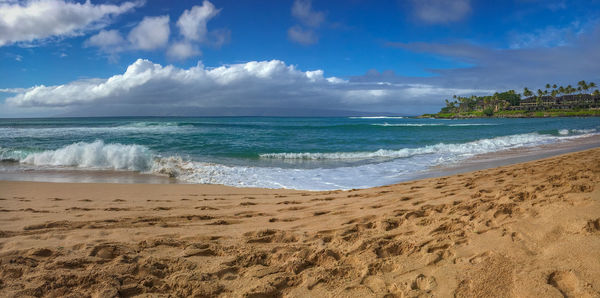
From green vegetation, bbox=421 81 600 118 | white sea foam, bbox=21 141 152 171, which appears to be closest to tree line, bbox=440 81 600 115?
green vegetation, bbox=421 81 600 118

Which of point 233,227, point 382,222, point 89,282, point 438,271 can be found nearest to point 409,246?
point 438,271

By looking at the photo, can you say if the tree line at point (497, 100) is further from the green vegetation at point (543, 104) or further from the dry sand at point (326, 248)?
the dry sand at point (326, 248)

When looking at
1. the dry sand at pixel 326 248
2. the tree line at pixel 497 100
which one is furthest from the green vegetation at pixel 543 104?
the dry sand at pixel 326 248

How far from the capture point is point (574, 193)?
12.8 ft

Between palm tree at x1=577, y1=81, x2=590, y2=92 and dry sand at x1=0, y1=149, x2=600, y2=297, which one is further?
palm tree at x1=577, y1=81, x2=590, y2=92

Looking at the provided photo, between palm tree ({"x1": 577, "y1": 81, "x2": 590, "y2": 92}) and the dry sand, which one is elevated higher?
palm tree ({"x1": 577, "y1": 81, "x2": 590, "y2": 92})

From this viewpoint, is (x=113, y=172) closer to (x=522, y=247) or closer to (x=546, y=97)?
(x=522, y=247)

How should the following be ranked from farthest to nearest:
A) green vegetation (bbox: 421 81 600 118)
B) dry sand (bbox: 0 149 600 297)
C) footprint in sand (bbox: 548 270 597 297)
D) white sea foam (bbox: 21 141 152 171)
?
green vegetation (bbox: 421 81 600 118) < white sea foam (bbox: 21 141 152 171) < dry sand (bbox: 0 149 600 297) < footprint in sand (bbox: 548 270 597 297)

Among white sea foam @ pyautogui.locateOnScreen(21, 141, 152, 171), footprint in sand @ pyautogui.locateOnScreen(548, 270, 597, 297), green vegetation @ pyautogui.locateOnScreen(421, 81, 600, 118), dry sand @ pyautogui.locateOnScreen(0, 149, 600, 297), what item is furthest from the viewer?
green vegetation @ pyautogui.locateOnScreen(421, 81, 600, 118)

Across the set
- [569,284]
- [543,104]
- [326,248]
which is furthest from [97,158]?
[543,104]

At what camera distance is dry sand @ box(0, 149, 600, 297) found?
2424 millimetres

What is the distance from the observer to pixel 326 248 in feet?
10.5

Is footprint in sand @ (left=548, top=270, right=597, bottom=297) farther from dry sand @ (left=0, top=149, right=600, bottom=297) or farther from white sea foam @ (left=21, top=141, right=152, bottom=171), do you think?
white sea foam @ (left=21, top=141, right=152, bottom=171)

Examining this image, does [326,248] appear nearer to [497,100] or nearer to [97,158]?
[97,158]
